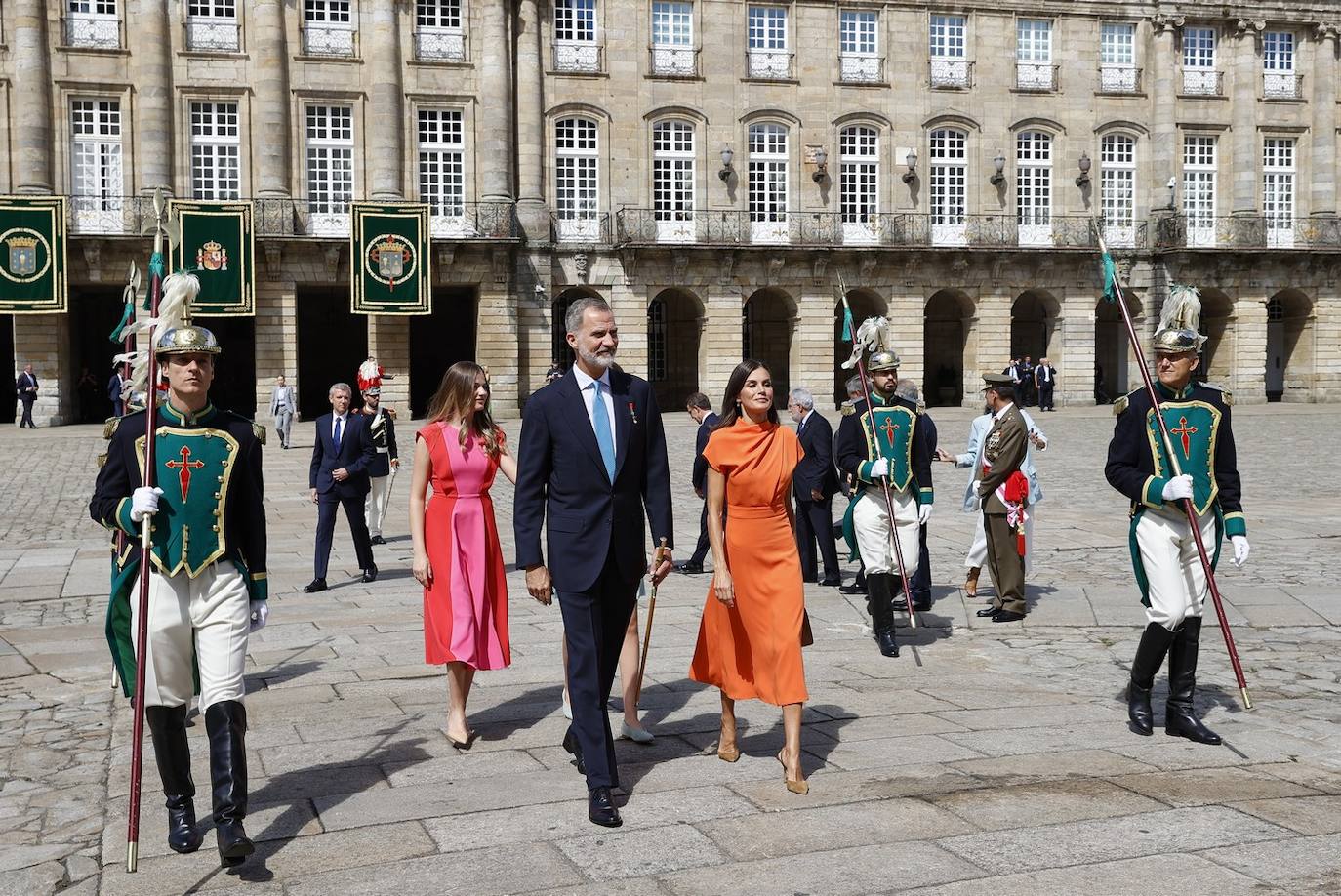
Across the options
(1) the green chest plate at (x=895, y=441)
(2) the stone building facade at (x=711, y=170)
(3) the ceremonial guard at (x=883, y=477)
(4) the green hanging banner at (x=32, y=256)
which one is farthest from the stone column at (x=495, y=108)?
(1) the green chest plate at (x=895, y=441)

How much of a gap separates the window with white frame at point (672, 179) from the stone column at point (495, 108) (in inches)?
161

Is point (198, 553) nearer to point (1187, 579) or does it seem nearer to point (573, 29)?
point (1187, 579)

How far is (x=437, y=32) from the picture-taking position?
121ft

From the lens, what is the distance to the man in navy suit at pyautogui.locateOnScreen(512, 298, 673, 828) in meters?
5.59

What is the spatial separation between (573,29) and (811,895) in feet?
117

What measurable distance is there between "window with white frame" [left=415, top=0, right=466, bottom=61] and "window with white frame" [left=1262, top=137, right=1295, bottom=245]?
23709 mm

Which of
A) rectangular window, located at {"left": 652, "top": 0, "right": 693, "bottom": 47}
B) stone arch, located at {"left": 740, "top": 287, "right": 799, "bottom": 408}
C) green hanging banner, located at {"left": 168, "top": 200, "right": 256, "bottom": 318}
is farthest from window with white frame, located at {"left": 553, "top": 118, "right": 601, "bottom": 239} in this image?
green hanging banner, located at {"left": 168, "top": 200, "right": 256, "bottom": 318}

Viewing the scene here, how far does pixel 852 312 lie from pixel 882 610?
3320 centimetres

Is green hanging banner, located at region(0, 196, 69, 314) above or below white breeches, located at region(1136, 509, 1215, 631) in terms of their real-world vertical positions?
above

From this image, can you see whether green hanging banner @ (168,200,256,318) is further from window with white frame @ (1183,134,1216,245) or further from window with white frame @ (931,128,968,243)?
window with white frame @ (1183,134,1216,245)

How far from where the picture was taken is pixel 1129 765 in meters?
6.00

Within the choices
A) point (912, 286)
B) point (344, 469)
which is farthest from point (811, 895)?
point (912, 286)

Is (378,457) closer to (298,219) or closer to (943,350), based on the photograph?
(298,219)

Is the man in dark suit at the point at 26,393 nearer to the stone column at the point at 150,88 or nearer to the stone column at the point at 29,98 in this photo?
the stone column at the point at 29,98
